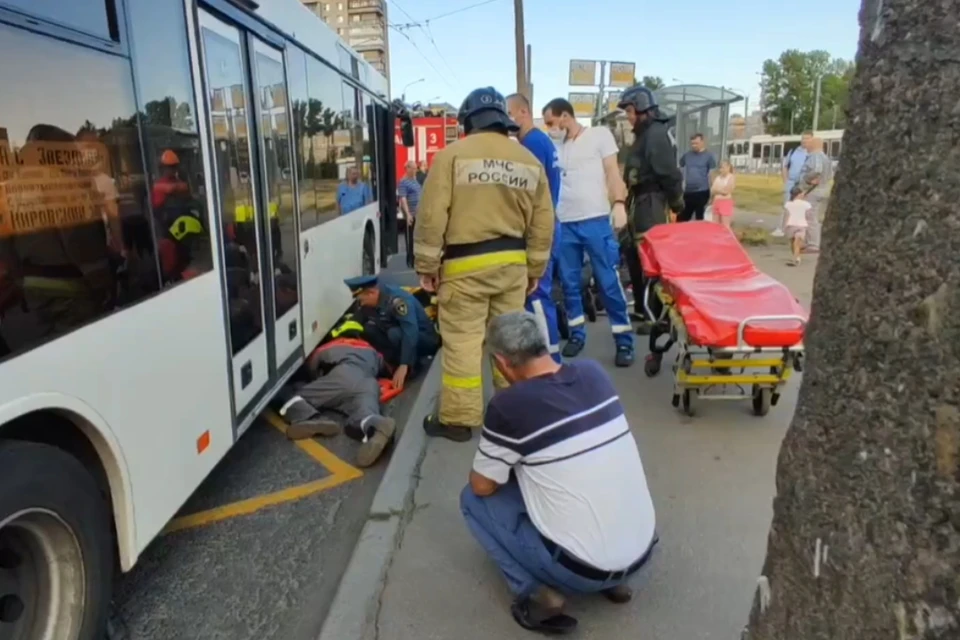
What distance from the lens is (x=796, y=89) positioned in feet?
263

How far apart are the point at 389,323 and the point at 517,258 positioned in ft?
6.46

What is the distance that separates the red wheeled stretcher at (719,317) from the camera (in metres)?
4.29

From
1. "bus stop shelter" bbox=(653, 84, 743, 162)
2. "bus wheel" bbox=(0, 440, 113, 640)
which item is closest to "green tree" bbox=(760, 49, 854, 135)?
"bus stop shelter" bbox=(653, 84, 743, 162)

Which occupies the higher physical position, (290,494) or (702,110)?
(702,110)

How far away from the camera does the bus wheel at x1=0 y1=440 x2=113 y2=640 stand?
227 cm

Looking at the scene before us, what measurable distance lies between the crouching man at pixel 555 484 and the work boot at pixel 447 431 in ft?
5.67

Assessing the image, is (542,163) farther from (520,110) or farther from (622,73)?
(622,73)

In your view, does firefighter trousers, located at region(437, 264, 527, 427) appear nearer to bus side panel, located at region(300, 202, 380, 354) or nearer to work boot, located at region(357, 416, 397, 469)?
work boot, located at region(357, 416, 397, 469)

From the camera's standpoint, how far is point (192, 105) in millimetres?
3674

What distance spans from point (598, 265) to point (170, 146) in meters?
3.57

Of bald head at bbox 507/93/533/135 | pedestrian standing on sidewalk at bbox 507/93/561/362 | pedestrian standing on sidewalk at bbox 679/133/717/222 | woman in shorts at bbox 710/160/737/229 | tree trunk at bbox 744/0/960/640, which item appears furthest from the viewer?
woman in shorts at bbox 710/160/737/229

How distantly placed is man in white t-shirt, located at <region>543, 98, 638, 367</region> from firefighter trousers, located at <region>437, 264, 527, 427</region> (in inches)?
62.2

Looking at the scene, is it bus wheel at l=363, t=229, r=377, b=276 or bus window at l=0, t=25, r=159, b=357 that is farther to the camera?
bus wheel at l=363, t=229, r=377, b=276

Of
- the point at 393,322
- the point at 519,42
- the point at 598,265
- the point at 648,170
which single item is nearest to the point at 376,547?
the point at 393,322
